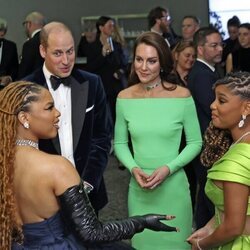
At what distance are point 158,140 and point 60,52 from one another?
0.64 meters

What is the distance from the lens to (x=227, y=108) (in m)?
1.74

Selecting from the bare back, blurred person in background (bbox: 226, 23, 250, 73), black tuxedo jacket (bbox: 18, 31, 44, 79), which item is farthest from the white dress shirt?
blurred person in background (bbox: 226, 23, 250, 73)

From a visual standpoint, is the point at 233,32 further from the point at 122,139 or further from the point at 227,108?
the point at 227,108

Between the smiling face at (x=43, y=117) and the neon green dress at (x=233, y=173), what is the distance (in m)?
0.58

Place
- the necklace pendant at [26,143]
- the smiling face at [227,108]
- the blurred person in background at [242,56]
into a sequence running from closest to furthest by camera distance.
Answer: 1. the necklace pendant at [26,143]
2. the smiling face at [227,108]
3. the blurred person in background at [242,56]

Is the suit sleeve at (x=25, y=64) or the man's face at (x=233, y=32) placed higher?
the man's face at (x=233, y=32)

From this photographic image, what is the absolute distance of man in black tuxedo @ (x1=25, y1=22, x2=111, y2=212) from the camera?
2.24 metres

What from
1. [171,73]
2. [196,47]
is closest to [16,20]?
[196,47]

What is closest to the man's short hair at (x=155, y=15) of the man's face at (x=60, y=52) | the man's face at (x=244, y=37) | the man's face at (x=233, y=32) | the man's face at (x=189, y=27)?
the man's face at (x=189, y=27)

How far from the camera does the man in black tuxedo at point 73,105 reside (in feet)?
7.35

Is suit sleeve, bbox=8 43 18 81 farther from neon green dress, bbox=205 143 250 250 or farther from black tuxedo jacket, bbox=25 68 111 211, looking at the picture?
neon green dress, bbox=205 143 250 250

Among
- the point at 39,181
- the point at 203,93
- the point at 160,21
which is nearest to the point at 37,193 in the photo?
the point at 39,181

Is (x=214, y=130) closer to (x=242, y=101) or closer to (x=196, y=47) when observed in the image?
(x=242, y=101)

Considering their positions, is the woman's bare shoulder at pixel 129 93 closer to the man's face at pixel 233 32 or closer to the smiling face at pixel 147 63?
the smiling face at pixel 147 63
